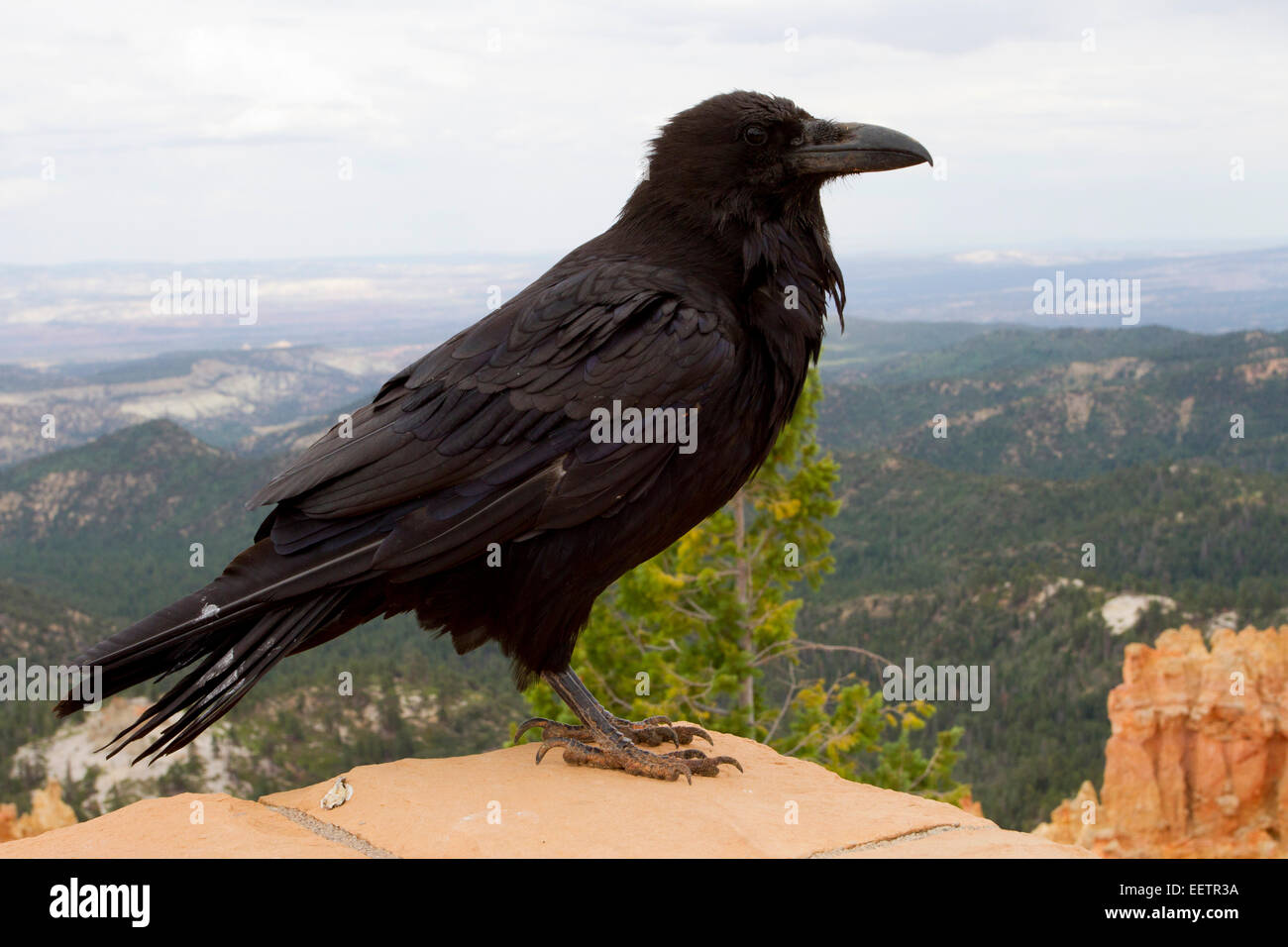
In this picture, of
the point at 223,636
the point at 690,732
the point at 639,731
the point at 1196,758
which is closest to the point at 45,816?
the point at 639,731

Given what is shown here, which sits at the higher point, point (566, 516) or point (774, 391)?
point (774, 391)

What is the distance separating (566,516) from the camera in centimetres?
420

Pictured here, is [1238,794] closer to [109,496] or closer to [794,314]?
[794,314]

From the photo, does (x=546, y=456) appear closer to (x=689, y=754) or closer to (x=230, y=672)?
(x=230, y=672)

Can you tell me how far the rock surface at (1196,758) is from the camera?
3981cm

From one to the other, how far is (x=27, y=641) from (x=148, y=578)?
1127 inches

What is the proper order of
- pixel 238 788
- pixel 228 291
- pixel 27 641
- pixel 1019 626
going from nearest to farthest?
Result: pixel 228 291 < pixel 238 788 < pixel 27 641 < pixel 1019 626

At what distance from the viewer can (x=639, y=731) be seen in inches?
209

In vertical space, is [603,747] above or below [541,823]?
above

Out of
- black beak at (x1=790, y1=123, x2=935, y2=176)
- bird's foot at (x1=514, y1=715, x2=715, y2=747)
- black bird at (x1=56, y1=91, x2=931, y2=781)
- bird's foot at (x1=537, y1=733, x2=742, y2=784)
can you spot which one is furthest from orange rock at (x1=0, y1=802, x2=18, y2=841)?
black beak at (x1=790, y1=123, x2=935, y2=176)

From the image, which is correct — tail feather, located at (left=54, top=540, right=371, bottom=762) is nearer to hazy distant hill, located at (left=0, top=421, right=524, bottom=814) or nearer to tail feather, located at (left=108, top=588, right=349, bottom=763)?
tail feather, located at (left=108, top=588, right=349, bottom=763)

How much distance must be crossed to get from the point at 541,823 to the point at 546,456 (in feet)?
4.78

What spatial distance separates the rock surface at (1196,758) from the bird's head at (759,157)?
131 ft
